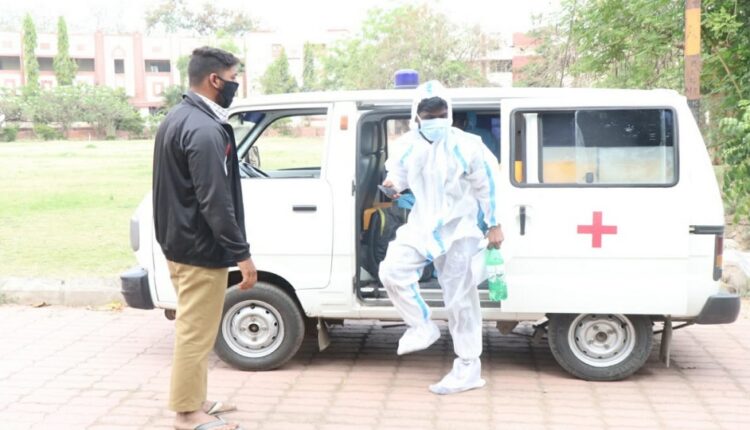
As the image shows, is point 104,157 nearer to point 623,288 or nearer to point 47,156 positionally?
point 47,156

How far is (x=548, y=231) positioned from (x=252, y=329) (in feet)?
6.62

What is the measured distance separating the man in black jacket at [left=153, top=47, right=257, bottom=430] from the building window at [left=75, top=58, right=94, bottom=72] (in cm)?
7680

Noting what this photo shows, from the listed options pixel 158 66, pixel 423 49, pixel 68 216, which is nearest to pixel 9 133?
pixel 158 66

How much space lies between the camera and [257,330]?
239 inches

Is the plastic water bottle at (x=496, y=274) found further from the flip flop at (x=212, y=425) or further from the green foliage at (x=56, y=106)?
the green foliage at (x=56, y=106)

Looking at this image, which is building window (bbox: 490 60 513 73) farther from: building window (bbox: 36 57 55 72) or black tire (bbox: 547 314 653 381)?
black tire (bbox: 547 314 653 381)

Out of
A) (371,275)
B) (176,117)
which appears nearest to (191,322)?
(176,117)

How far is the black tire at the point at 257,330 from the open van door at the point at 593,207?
1.41 meters

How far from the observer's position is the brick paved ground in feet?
16.7

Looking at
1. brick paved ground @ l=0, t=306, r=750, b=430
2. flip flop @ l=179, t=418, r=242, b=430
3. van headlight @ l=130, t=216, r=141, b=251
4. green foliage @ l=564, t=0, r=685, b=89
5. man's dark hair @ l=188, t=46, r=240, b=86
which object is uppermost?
green foliage @ l=564, t=0, r=685, b=89

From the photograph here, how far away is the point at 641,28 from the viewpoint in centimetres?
1355

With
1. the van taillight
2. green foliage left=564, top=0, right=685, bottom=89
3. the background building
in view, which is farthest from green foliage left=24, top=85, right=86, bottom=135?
the van taillight

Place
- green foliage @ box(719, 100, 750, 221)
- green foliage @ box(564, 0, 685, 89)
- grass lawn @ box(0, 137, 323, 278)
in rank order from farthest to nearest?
green foliage @ box(564, 0, 685, 89)
green foliage @ box(719, 100, 750, 221)
grass lawn @ box(0, 137, 323, 278)

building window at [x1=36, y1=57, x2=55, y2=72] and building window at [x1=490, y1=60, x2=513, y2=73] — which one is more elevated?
building window at [x1=36, y1=57, x2=55, y2=72]
